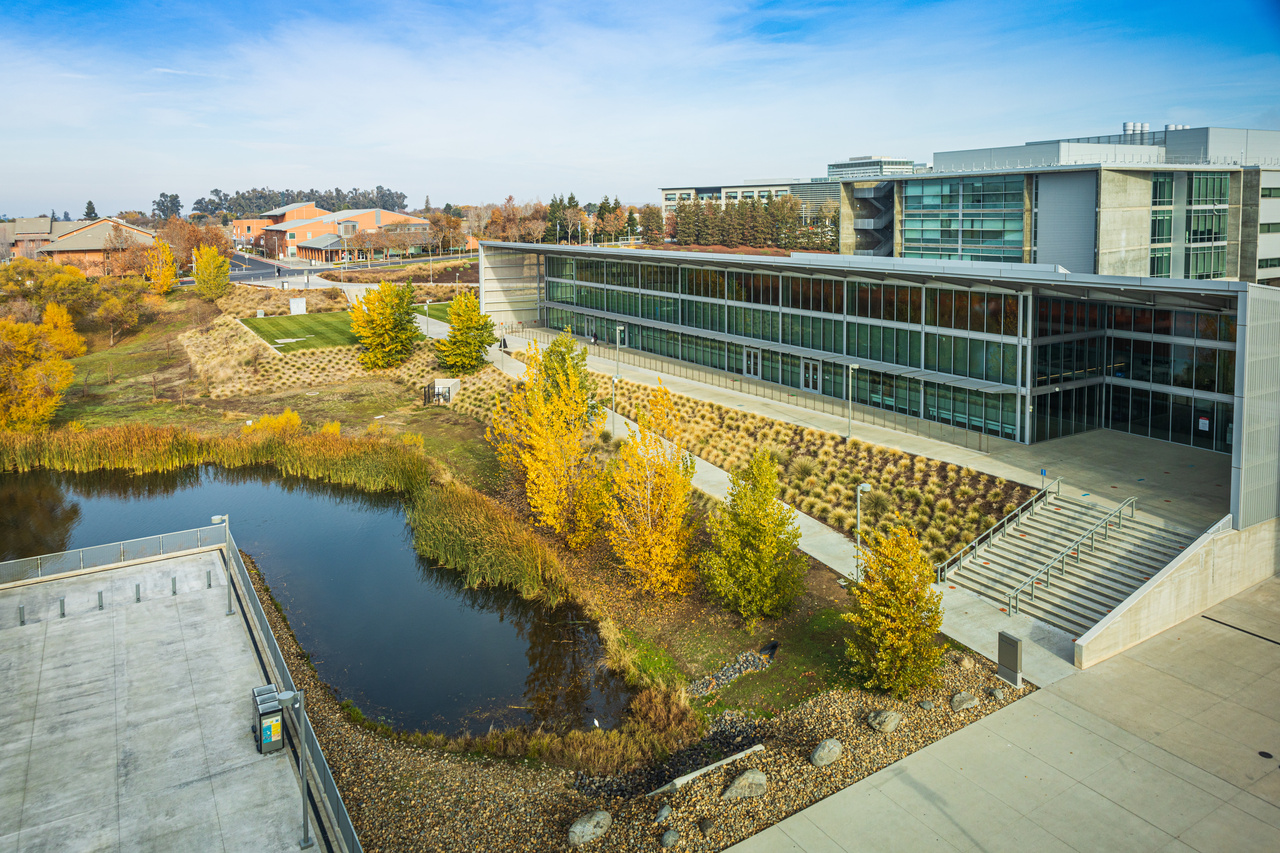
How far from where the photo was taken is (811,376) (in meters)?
45.6

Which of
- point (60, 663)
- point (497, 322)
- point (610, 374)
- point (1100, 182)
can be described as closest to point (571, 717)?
point (60, 663)

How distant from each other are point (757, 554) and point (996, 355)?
56.1ft

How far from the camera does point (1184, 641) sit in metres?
23.2

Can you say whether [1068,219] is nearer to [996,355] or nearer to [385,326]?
[996,355]

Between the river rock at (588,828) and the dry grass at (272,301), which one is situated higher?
the dry grass at (272,301)

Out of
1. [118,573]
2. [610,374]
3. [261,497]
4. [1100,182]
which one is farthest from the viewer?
[610,374]

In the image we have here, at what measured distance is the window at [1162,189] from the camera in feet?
158

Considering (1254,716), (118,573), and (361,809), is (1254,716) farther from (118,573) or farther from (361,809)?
(118,573)

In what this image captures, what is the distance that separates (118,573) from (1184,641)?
32.7 m

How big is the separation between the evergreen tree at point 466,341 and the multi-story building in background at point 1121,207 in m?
31.5

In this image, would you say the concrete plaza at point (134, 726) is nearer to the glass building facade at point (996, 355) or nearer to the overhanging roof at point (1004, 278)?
the overhanging roof at point (1004, 278)

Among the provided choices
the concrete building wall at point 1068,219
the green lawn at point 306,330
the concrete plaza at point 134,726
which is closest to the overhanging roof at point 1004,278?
the concrete building wall at point 1068,219

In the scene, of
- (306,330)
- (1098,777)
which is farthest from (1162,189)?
(306,330)

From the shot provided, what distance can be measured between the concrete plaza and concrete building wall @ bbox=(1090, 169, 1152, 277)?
4807 cm
